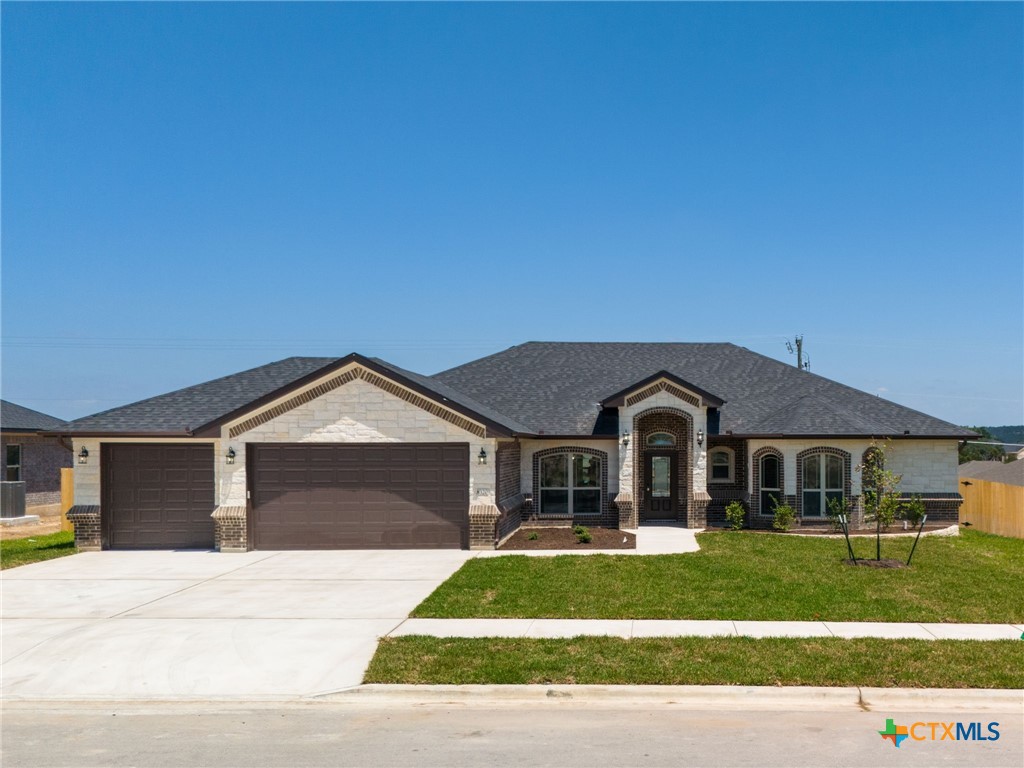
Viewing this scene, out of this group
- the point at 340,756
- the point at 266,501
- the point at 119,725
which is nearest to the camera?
the point at 340,756

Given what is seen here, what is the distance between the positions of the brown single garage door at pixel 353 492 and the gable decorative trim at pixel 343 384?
52cm

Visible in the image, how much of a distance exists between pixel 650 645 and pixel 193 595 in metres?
8.12

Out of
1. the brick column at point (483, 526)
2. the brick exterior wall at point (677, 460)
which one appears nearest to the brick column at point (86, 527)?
the brick column at point (483, 526)

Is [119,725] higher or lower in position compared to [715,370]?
lower

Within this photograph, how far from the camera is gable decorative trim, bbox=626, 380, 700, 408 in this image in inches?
907

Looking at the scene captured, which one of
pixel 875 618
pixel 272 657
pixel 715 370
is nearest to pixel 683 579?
pixel 875 618

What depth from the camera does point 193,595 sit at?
14.0 metres

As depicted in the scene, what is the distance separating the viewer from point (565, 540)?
20469 millimetres

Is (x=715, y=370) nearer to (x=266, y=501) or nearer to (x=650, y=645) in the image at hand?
(x=266, y=501)

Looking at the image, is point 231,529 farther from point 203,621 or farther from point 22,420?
point 22,420

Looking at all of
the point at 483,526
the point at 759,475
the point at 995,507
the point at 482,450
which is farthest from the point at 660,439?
the point at 995,507

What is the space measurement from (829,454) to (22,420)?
28.4m

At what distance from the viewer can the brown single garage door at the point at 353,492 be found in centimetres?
1942


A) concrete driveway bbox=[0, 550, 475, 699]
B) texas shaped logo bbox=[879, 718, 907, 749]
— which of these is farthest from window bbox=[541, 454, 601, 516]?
texas shaped logo bbox=[879, 718, 907, 749]
